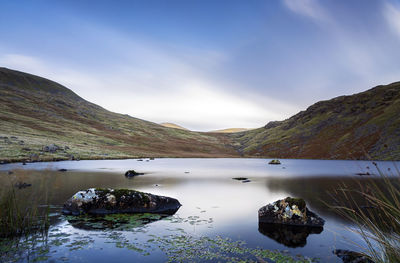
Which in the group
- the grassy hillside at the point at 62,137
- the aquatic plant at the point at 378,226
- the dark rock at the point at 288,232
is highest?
the grassy hillside at the point at 62,137

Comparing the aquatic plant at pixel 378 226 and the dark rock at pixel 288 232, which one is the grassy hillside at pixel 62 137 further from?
the aquatic plant at pixel 378 226

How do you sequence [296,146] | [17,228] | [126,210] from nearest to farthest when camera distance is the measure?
1. [17,228]
2. [126,210]
3. [296,146]

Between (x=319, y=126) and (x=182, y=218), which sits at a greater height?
(x=319, y=126)

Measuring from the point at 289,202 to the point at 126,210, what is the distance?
11.9 meters

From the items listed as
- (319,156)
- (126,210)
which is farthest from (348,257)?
(319,156)

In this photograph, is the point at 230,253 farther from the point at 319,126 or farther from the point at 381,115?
the point at 319,126

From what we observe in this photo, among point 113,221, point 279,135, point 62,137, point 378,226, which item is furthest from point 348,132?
point 113,221

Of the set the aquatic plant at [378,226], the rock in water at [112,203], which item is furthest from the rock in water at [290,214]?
the rock in water at [112,203]

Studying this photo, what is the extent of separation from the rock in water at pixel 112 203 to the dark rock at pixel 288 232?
24.4 ft

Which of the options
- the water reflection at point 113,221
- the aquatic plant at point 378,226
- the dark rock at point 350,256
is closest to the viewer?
the aquatic plant at point 378,226

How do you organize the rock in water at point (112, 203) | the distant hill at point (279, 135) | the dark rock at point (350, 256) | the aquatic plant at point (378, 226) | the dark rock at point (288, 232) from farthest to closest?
1. the distant hill at point (279, 135)
2. the rock in water at point (112, 203)
3. the dark rock at point (288, 232)
4. the dark rock at point (350, 256)
5. the aquatic plant at point (378, 226)

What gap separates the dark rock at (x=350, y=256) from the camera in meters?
10.4

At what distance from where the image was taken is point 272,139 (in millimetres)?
195625

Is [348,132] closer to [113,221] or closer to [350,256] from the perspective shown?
[350,256]
